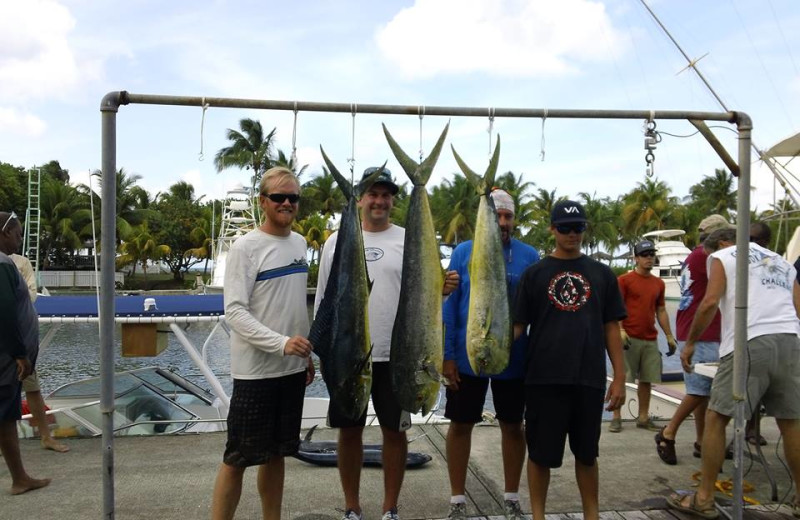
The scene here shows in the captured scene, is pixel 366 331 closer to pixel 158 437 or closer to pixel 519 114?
pixel 519 114

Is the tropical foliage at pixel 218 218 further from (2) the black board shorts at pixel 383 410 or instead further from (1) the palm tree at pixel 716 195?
(2) the black board shorts at pixel 383 410

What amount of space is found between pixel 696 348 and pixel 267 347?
301cm

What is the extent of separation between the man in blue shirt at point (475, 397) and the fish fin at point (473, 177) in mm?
256

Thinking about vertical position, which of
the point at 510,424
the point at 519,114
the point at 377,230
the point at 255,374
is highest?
the point at 519,114

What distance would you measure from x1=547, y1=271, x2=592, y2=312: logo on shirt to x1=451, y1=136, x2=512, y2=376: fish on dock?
23cm

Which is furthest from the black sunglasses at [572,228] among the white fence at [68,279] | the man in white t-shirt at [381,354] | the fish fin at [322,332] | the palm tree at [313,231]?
the white fence at [68,279]

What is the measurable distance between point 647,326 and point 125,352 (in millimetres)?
4098

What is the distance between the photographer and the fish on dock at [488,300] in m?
2.58

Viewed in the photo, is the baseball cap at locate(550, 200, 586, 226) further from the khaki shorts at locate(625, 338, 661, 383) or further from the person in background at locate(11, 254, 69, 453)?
the person in background at locate(11, 254, 69, 453)

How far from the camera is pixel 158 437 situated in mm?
4363

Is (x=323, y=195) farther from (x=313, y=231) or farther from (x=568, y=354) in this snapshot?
(x=568, y=354)

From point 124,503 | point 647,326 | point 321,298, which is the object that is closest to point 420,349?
point 321,298

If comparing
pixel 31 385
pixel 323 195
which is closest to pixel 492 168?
pixel 31 385

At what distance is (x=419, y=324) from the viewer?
8.25ft
